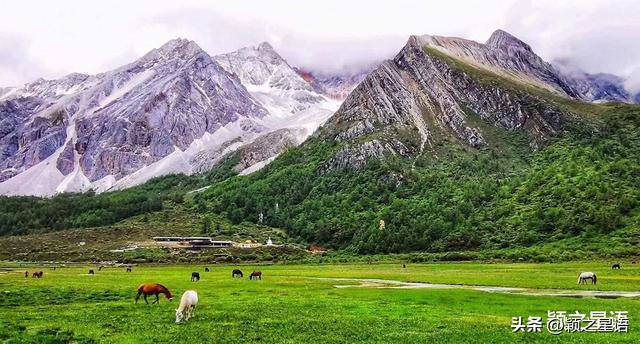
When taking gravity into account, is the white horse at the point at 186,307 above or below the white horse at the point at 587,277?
below

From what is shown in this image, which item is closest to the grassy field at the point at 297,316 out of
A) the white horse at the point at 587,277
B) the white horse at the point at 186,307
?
the white horse at the point at 186,307

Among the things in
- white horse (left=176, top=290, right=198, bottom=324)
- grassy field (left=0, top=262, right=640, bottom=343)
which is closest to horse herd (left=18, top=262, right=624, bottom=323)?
white horse (left=176, top=290, right=198, bottom=324)

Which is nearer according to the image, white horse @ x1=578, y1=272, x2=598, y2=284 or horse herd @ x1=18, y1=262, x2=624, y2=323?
horse herd @ x1=18, y1=262, x2=624, y2=323

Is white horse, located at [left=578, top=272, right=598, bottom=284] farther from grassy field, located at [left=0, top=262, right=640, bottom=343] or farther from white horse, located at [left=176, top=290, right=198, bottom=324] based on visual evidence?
white horse, located at [left=176, top=290, right=198, bottom=324]

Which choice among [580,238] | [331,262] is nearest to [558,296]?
A: [331,262]

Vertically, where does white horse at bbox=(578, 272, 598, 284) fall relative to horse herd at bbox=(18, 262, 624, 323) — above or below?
above

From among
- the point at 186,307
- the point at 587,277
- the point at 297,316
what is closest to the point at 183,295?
the point at 186,307

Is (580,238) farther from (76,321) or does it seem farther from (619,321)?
(76,321)

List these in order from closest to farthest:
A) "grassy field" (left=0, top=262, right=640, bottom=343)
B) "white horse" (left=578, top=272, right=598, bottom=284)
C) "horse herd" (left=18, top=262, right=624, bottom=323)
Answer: "grassy field" (left=0, top=262, right=640, bottom=343) < "horse herd" (left=18, top=262, right=624, bottom=323) < "white horse" (left=578, top=272, right=598, bottom=284)

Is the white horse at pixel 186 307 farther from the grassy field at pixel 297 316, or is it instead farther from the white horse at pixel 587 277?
the white horse at pixel 587 277

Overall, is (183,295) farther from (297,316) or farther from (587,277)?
(587,277)

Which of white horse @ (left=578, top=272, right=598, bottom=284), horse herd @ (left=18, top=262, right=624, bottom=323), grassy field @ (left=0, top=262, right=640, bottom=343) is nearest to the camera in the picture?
grassy field @ (left=0, top=262, right=640, bottom=343)

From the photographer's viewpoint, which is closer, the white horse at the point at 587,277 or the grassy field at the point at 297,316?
the grassy field at the point at 297,316

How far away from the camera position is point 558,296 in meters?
61.8
